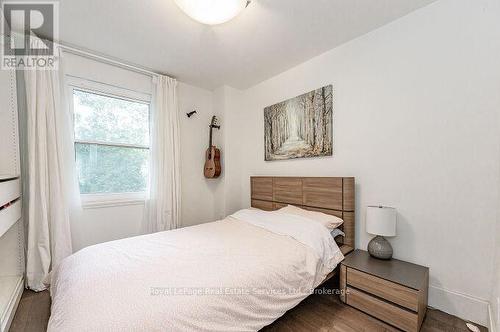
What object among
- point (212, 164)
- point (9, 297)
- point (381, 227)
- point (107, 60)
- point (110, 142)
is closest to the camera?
point (9, 297)

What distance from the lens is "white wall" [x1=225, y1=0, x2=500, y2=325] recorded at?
153cm

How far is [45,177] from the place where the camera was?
2096 millimetres

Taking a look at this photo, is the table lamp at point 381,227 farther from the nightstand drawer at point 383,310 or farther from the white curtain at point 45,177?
the white curtain at point 45,177

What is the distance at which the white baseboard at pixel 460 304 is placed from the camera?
4.99 ft

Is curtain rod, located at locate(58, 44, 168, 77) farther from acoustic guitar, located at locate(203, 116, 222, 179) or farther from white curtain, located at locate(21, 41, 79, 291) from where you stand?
acoustic guitar, located at locate(203, 116, 222, 179)

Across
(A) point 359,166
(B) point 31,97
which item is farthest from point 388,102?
(B) point 31,97

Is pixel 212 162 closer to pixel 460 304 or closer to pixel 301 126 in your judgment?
pixel 301 126

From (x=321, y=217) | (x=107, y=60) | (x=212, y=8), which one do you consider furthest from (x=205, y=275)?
(x=107, y=60)

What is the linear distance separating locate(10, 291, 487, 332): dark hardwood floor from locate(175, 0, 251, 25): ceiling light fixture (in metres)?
2.44

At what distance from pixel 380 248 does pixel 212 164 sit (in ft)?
7.76

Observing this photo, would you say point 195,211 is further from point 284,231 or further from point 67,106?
point 67,106

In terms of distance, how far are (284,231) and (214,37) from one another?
2.07m

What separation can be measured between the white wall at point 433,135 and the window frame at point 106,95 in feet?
8.10

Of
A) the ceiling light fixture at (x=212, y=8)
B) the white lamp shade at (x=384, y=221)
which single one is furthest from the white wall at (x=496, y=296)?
the ceiling light fixture at (x=212, y=8)
